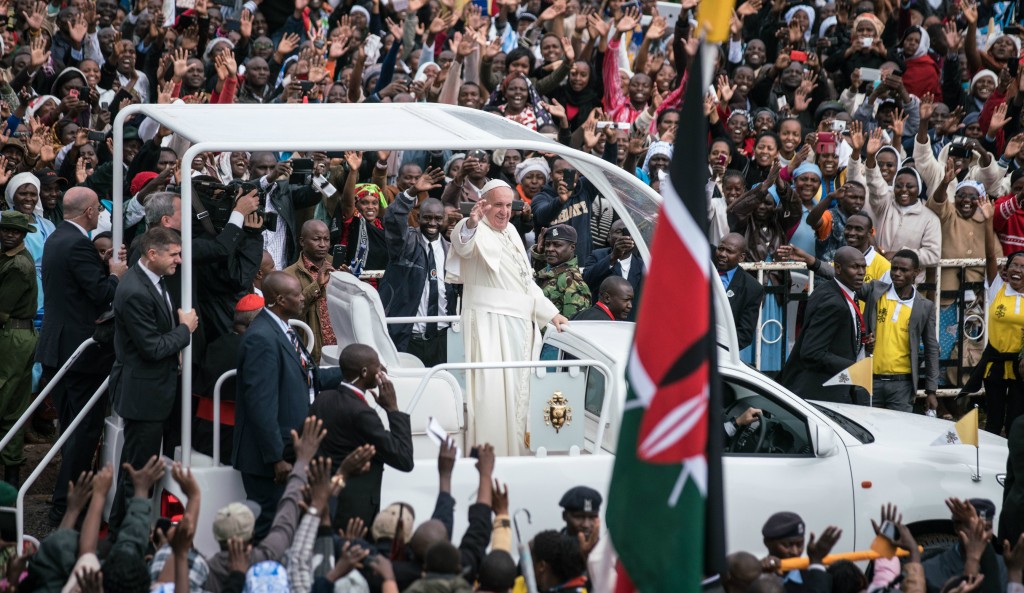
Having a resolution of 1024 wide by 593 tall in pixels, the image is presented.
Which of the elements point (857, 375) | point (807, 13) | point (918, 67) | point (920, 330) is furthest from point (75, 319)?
point (807, 13)

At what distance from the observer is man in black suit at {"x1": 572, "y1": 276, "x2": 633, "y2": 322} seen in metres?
9.32

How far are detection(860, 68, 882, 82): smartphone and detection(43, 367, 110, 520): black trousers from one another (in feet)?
33.1

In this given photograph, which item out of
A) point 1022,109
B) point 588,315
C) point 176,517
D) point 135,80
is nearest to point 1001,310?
point 588,315

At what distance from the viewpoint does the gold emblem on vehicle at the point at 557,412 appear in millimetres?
7605

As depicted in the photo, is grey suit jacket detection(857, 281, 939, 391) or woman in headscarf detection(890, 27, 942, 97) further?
woman in headscarf detection(890, 27, 942, 97)

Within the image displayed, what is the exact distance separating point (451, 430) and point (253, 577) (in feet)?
8.91

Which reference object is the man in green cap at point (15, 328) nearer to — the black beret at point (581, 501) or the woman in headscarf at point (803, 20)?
the black beret at point (581, 501)

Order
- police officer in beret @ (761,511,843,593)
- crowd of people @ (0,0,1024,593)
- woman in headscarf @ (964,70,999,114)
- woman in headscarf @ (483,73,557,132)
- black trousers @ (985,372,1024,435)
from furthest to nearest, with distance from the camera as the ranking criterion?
woman in headscarf @ (964,70,999,114) → woman in headscarf @ (483,73,557,132) → black trousers @ (985,372,1024,435) → crowd of people @ (0,0,1024,593) → police officer in beret @ (761,511,843,593)

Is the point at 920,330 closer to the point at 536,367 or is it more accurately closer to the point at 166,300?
the point at 536,367

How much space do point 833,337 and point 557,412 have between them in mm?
3125

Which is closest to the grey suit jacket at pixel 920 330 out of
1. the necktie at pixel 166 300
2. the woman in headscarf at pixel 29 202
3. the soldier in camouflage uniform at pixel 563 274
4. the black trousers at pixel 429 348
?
the soldier in camouflage uniform at pixel 563 274

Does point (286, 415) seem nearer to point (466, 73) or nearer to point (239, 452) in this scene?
point (239, 452)

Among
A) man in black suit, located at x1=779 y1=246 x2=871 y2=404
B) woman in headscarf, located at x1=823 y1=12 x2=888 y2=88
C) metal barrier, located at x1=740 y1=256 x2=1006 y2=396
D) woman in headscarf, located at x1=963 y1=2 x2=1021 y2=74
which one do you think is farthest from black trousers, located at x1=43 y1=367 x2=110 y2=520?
woman in headscarf, located at x1=963 y1=2 x2=1021 y2=74

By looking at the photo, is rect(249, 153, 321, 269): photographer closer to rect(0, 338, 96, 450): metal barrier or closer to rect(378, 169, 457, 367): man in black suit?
rect(378, 169, 457, 367): man in black suit
